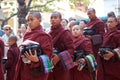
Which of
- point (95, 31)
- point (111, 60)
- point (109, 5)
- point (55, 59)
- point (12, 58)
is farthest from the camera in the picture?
point (109, 5)

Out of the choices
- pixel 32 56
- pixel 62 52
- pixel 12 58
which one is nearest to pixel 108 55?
pixel 62 52

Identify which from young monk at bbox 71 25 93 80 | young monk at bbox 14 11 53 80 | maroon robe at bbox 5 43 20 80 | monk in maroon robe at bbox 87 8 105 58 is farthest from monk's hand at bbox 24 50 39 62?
monk in maroon robe at bbox 87 8 105 58

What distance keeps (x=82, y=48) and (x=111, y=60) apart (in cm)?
63

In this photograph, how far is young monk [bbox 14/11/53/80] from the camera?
486 centimetres

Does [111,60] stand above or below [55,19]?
below

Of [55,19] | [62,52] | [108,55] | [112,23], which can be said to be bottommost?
[108,55]

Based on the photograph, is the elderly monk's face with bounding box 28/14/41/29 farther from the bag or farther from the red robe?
the bag

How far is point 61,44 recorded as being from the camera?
19.1 feet

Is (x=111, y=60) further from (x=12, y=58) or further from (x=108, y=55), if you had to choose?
(x=12, y=58)

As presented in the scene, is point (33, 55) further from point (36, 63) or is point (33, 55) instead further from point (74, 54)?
point (74, 54)

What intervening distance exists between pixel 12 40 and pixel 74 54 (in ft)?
5.38

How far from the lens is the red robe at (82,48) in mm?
6457

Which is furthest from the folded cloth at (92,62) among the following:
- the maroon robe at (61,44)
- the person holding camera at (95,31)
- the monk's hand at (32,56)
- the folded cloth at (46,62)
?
the monk's hand at (32,56)

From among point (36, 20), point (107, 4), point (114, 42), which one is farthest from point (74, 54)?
point (107, 4)
